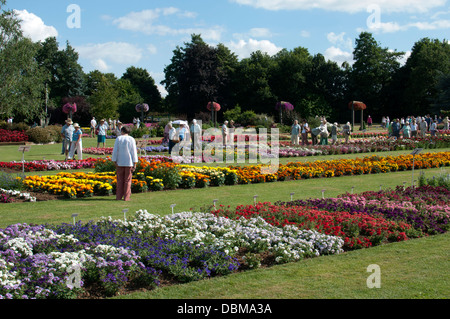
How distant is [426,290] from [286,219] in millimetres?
2756

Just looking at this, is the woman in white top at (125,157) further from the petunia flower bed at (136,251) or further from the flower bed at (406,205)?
the flower bed at (406,205)

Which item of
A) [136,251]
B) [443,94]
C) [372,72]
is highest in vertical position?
[372,72]

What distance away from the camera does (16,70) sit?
32.9 m

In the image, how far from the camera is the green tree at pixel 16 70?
32.4m

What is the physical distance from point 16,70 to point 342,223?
31918 millimetres

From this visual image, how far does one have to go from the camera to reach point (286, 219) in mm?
7133

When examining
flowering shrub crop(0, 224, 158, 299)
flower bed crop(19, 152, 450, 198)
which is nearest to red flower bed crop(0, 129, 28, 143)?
flower bed crop(19, 152, 450, 198)

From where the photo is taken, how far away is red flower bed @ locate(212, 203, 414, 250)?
6.57 m

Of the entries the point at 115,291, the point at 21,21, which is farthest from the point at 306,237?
the point at 21,21

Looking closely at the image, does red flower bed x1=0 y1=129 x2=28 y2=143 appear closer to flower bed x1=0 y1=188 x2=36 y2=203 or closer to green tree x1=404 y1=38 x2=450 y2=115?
flower bed x1=0 y1=188 x2=36 y2=203

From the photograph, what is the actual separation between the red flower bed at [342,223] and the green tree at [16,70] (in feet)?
97.8

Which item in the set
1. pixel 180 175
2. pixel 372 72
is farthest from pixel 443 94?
pixel 180 175

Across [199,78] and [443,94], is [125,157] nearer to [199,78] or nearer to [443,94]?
[199,78]

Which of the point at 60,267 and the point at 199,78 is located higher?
the point at 199,78
